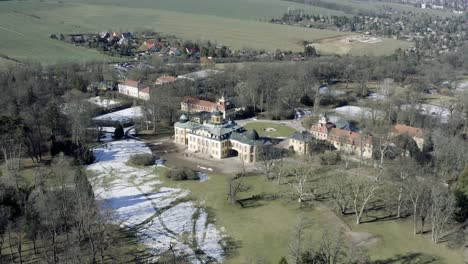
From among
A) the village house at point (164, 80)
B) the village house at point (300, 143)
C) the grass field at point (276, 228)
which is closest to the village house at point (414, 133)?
the village house at point (300, 143)

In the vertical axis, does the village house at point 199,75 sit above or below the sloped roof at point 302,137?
above

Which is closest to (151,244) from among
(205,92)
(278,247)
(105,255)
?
(105,255)

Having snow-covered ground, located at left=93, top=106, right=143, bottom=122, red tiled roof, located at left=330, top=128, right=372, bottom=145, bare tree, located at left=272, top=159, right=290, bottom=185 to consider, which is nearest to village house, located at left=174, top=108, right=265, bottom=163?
bare tree, located at left=272, top=159, right=290, bottom=185

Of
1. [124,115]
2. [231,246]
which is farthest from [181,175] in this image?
[124,115]

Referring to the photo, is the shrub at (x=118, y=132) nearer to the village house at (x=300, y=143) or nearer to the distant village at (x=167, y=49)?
the village house at (x=300, y=143)

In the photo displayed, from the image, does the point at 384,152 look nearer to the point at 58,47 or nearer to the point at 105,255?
the point at 105,255

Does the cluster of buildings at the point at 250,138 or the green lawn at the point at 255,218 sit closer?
the green lawn at the point at 255,218

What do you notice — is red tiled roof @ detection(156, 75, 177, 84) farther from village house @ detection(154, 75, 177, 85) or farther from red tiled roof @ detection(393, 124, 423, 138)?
red tiled roof @ detection(393, 124, 423, 138)

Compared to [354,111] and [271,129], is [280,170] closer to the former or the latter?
[271,129]
